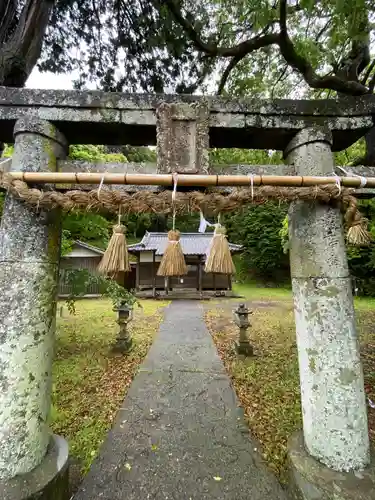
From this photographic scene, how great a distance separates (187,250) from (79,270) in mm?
12716

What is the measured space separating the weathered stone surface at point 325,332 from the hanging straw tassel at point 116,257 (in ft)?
4.92

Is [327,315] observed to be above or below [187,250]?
below

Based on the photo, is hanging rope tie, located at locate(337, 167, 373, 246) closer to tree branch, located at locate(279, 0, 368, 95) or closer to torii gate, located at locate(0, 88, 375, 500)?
torii gate, located at locate(0, 88, 375, 500)

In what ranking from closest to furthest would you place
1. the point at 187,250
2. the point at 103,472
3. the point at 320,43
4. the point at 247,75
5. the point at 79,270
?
the point at 103,472 < the point at 320,43 < the point at 247,75 < the point at 79,270 < the point at 187,250

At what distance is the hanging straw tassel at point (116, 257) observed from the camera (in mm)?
1942

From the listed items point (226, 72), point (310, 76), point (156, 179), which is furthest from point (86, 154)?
point (156, 179)

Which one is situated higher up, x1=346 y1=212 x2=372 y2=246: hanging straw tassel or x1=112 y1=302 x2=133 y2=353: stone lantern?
x1=346 y1=212 x2=372 y2=246: hanging straw tassel

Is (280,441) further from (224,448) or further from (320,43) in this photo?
(320,43)

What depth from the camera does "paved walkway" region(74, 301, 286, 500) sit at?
2344 mm

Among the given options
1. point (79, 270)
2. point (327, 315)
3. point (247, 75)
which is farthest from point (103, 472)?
point (247, 75)

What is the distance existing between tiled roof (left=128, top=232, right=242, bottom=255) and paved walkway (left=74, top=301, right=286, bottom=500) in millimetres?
13202

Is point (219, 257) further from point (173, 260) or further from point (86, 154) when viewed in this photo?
point (86, 154)

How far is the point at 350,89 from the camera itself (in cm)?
337

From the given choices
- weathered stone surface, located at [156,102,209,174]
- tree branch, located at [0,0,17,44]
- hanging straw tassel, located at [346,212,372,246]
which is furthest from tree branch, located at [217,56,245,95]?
hanging straw tassel, located at [346,212,372,246]
